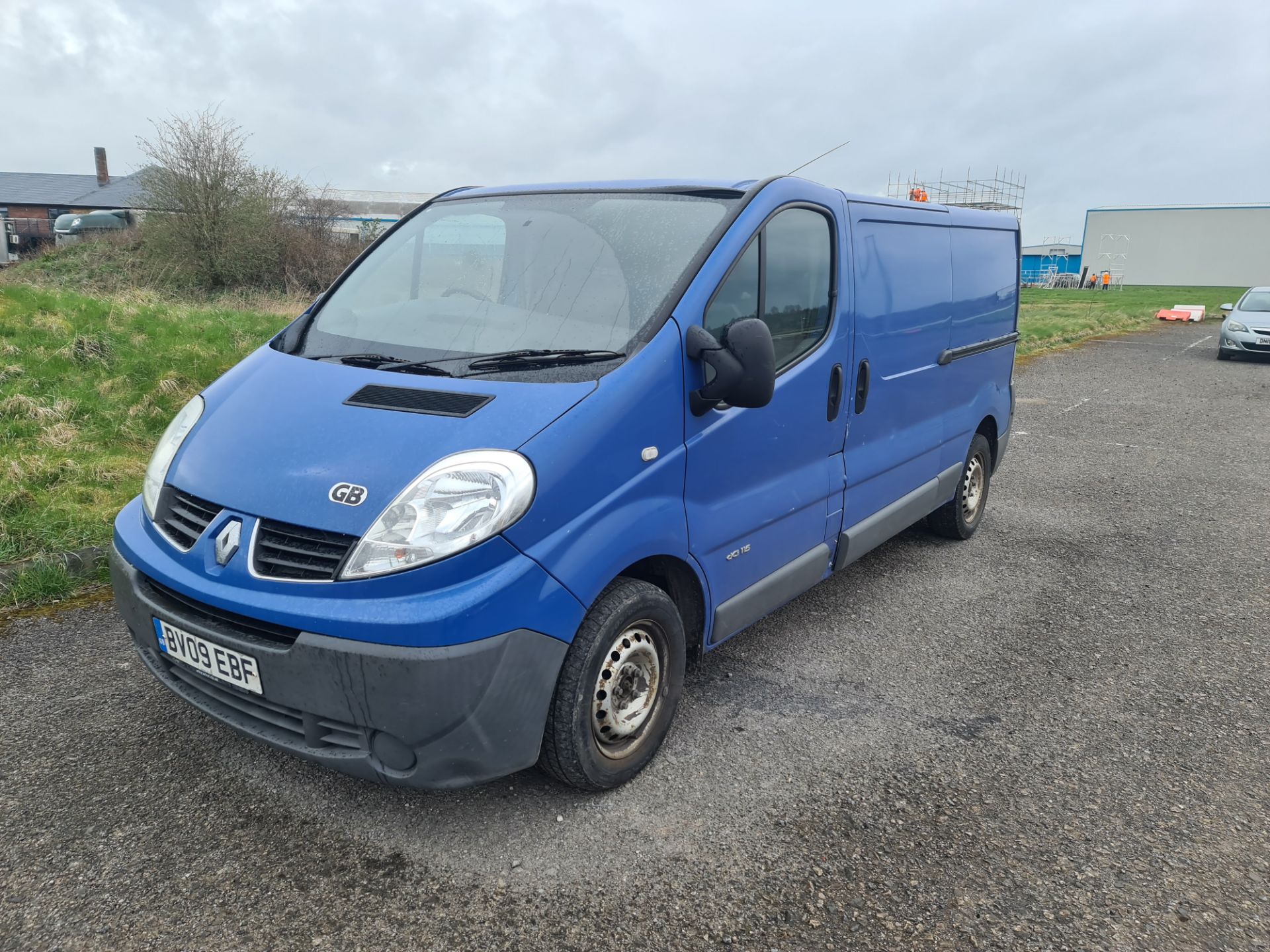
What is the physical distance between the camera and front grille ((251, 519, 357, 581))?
2.32 m

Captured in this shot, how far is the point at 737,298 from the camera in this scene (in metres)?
3.08

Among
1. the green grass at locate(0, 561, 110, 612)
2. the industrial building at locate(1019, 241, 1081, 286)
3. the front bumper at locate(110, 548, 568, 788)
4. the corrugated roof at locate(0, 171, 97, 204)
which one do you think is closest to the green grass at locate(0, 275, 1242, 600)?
the green grass at locate(0, 561, 110, 612)

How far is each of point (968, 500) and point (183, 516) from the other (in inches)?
179

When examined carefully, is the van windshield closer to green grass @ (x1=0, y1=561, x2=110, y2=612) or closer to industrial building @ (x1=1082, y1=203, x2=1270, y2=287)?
green grass @ (x1=0, y1=561, x2=110, y2=612)

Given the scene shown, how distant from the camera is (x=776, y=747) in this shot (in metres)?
3.13

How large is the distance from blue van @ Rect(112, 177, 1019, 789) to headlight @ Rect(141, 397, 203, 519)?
0.04 feet

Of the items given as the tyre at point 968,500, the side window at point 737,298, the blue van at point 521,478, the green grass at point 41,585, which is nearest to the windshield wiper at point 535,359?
the blue van at point 521,478

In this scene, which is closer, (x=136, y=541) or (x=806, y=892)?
(x=806, y=892)

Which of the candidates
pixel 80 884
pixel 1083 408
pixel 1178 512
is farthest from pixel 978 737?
pixel 1083 408

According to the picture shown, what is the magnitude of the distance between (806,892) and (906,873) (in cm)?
32

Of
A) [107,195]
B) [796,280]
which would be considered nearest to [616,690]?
[796,280]

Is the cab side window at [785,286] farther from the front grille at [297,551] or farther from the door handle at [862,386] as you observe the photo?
the front grille at [297,551]

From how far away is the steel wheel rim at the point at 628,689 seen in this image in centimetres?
269

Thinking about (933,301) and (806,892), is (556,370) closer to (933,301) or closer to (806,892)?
(806,892)
